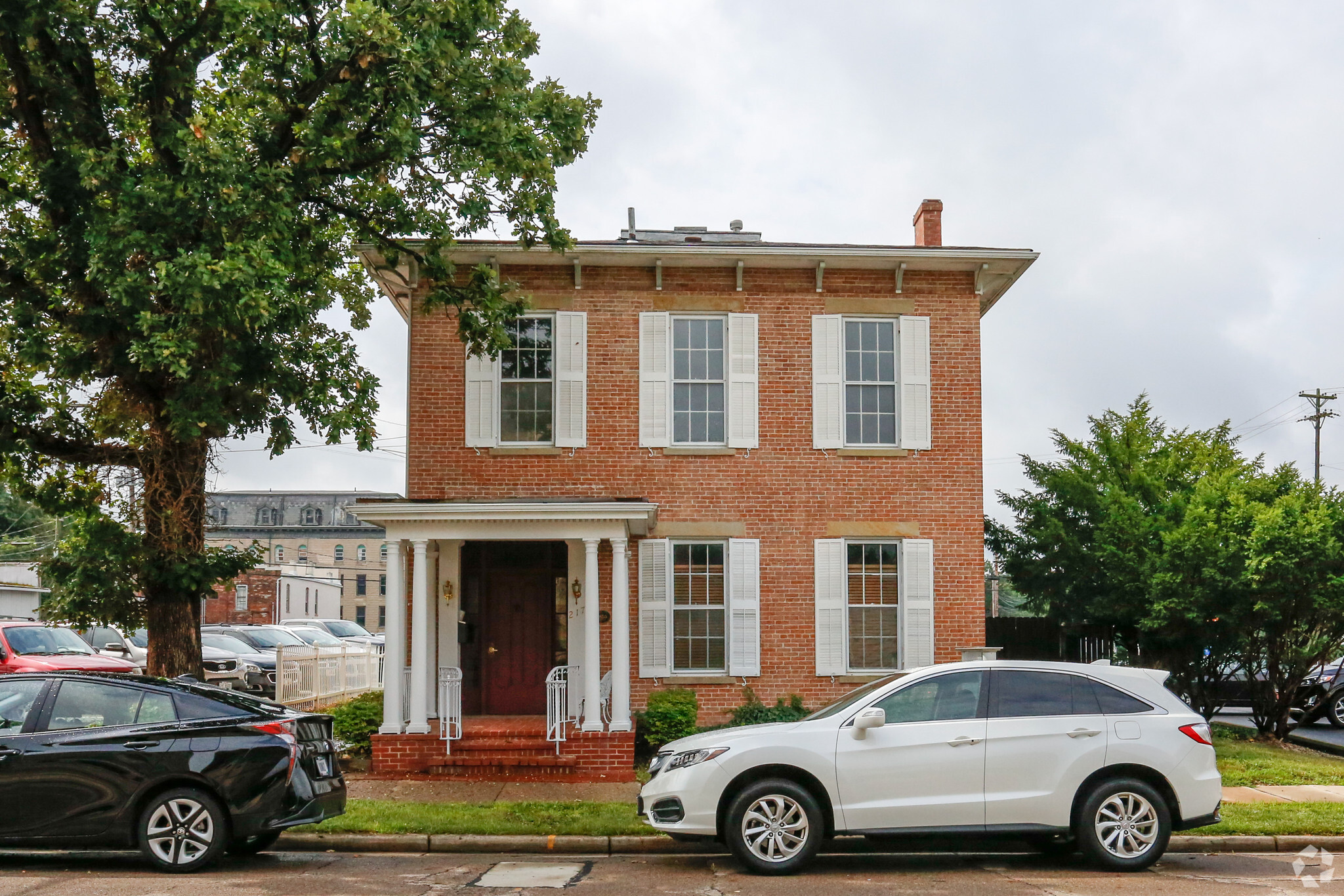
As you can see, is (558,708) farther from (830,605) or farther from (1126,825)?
(1126,825)

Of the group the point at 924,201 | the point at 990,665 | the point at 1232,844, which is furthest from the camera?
the point at 924,201

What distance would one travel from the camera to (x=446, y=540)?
15281 mm

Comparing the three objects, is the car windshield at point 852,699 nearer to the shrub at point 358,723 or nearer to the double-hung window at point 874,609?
the double-hung window at point 874,609

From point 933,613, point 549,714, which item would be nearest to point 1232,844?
point 933,613

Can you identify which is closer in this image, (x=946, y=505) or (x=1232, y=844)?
(x=1232, y=844)

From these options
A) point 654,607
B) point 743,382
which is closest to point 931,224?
point 743,382

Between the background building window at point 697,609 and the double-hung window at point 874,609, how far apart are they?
4.46 ft

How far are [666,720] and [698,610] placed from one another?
1.76m

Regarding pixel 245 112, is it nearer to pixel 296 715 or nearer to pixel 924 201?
pixel 296 715

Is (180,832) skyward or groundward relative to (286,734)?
groundward

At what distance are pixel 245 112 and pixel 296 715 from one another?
6.95m

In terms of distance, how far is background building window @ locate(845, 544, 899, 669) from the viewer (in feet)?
52.9

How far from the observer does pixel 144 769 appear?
8828mm

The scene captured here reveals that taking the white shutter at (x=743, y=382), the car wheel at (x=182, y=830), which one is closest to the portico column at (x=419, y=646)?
the white shutter at (x=743, y=382)
